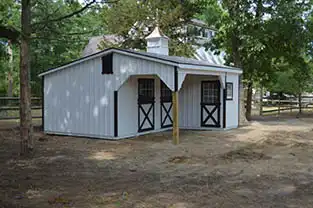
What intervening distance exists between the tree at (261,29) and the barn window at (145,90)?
15.3 ft

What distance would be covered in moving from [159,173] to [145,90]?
21.1 ft

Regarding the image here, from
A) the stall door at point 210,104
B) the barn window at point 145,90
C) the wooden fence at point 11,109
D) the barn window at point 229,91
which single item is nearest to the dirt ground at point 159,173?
the barn window at point 145,90

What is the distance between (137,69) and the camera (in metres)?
11.5

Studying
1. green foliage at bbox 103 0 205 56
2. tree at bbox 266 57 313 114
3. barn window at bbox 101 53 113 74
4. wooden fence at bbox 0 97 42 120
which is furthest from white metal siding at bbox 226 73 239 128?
green foliage at bbox 103 0 205 56

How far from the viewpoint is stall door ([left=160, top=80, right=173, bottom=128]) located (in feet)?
46.1

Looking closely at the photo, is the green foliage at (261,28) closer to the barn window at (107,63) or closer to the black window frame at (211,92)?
the black window frame at (211,92)

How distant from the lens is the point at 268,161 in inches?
319

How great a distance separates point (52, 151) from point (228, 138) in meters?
5.61

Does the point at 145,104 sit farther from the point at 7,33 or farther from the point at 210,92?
the point at 7,33

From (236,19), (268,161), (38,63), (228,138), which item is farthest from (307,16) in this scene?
(38,63)

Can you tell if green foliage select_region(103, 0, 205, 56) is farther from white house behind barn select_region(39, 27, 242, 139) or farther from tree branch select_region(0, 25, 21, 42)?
tree branch select_region(0, 25, 21, 42)

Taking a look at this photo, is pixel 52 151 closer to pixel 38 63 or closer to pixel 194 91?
pixel 194 91

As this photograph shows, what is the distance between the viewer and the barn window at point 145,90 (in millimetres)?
12867

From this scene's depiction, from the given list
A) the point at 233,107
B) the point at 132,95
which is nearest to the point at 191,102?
the point at 233,107
